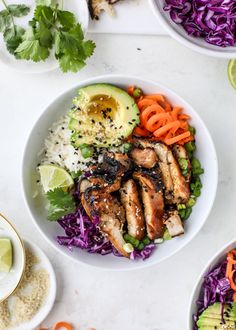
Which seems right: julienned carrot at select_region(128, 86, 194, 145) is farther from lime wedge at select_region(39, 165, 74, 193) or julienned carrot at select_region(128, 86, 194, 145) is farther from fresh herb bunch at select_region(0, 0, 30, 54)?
fresh herb bunch at select_region(0, 0, 30, 54)

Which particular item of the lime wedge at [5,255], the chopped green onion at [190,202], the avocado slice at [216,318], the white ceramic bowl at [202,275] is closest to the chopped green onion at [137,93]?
the chopped green onion at [190,202]

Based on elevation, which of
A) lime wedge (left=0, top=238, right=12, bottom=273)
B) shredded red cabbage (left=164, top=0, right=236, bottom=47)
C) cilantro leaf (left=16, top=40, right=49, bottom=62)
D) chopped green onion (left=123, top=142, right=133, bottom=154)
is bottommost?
lime wedge (left=0, top=238, right=12, bottom=273)

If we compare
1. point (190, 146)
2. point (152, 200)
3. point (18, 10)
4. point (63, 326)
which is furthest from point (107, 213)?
point (18, 10)

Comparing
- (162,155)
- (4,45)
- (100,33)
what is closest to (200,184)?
(162,155)

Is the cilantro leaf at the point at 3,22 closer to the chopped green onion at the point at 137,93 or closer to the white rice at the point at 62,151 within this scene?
the white rice at the point at 62,151

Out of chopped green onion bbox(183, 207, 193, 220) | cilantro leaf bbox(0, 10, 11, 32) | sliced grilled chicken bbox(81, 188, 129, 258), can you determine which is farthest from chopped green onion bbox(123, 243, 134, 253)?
cilantro leaf bbox(0, 10, 11, 32)
